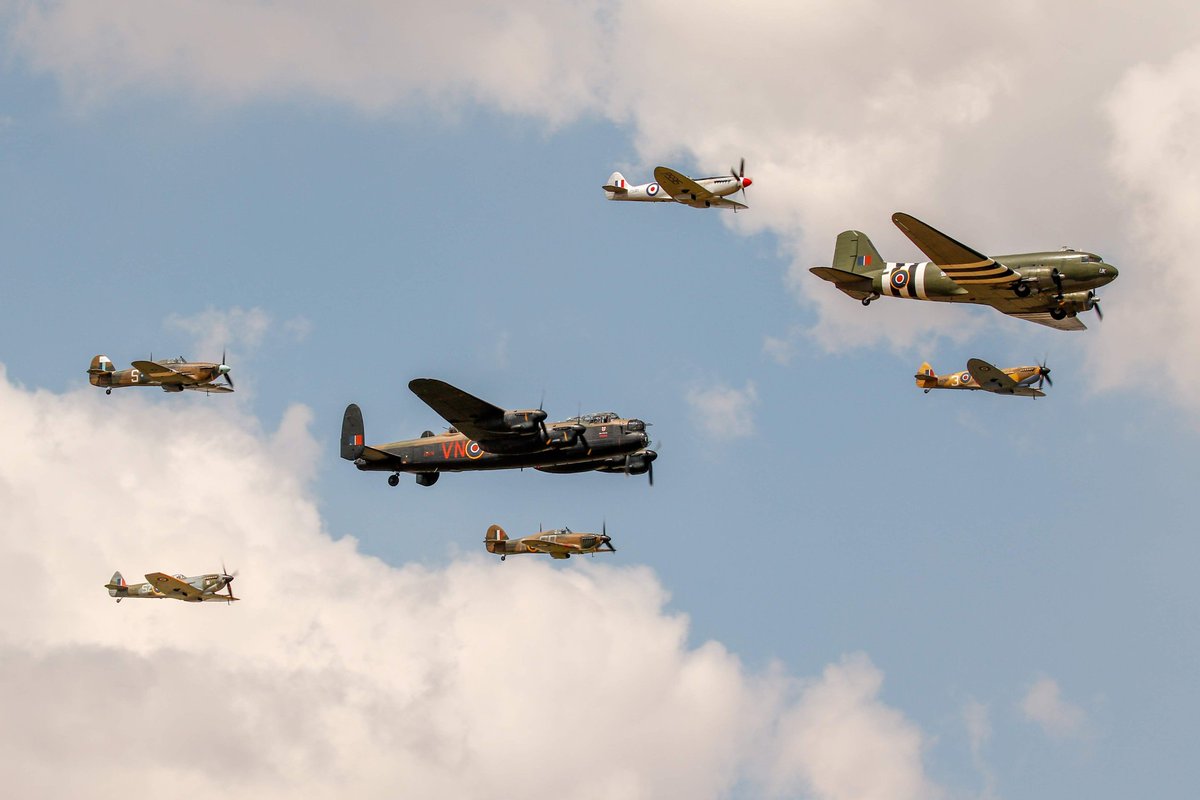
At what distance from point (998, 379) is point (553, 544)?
34821 mm

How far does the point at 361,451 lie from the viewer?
84.8 meters

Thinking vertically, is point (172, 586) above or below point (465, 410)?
below

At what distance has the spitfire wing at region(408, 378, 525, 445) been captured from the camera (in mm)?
77250

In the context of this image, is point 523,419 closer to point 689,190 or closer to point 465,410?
point 465,410

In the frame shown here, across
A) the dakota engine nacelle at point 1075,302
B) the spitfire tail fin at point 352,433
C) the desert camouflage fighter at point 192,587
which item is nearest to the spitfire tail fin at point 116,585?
the desert camouflage fighter at point 192,587

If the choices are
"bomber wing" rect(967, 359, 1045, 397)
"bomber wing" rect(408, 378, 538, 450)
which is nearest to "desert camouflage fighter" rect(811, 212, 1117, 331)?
"bomber wing" rect(408, 378, 538, 450)

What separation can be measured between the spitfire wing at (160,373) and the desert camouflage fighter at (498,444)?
29.2m

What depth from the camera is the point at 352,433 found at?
86.0m

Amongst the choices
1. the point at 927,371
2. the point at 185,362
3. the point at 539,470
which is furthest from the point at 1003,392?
the point at 185,362

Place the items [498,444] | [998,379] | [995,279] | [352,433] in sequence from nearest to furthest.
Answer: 1. [995,279]
2. [498,444]
3. [352,433]
4. [998,379]

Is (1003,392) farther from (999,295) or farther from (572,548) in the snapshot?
(999,295)

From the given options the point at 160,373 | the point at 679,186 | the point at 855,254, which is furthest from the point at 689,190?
the point at 160,373

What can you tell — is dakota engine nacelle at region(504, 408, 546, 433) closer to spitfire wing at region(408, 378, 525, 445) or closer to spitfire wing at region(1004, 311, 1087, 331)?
spitfire wing at region(408, 378, 525, 445)

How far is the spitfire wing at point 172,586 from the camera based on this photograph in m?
114
